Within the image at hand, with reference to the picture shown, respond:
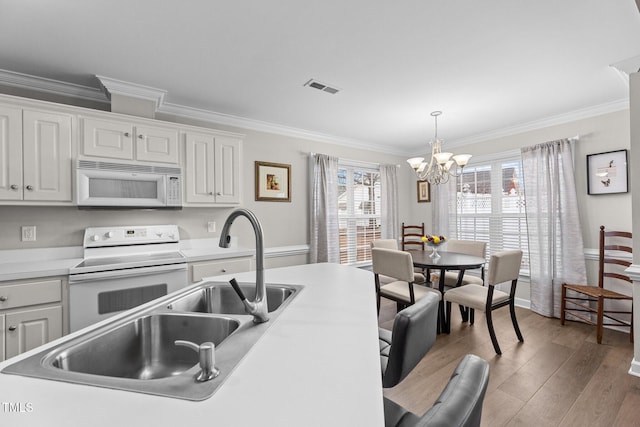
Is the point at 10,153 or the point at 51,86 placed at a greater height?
the point at 51,86

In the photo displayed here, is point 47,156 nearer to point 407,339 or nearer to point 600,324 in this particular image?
point 407,339

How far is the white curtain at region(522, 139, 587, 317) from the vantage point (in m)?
3.24

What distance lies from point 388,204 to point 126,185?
365 cm

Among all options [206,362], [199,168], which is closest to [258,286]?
[206,362]

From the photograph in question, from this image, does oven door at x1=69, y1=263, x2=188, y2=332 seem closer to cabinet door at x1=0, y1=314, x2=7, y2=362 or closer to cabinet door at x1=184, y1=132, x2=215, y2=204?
cabinet door at x1=0, y1=314, x2=7, y2=362

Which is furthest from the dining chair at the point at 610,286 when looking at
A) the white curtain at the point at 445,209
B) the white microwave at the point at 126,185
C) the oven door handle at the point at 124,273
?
the white microwave at the point at 126,185

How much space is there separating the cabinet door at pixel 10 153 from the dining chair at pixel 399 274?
3.13 m

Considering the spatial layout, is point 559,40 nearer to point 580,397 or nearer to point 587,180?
point 587,180

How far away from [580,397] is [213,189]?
3421 millimetres

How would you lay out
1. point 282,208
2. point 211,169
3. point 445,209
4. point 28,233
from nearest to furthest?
1. point 28,233
2. point 211,169
3. point 282,208
4. point 445,209

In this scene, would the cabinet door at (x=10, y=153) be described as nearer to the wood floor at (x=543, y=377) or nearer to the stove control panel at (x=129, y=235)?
the stove control panel at (x=129, y=235)

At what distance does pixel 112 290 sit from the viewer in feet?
7.20

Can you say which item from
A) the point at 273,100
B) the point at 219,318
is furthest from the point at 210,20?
the point at 219,318

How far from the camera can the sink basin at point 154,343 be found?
95 centimetres
